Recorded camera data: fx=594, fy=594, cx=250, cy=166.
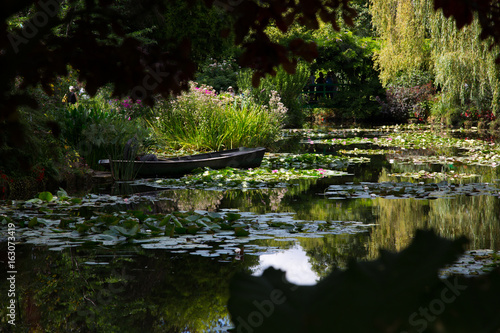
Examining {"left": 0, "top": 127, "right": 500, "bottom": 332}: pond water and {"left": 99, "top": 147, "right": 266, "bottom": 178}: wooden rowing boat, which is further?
{"left": 99, "top": 147, "right": 266, "bottom": 178}: wooden rowing boat

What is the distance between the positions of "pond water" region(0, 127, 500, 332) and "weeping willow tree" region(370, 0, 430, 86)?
11085 millimetres

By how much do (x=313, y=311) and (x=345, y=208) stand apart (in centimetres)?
653

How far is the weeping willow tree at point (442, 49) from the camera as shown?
47.5 feet

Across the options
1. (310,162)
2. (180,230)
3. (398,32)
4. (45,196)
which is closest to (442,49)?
(398,32)

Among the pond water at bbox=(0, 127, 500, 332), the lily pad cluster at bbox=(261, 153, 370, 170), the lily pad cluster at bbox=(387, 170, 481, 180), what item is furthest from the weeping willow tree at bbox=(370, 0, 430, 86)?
the pond water at bbox=(0, 127, 500, 332)

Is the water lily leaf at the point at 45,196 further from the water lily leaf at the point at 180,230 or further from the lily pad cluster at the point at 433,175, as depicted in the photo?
the lily pad cluster at the point at 433,175

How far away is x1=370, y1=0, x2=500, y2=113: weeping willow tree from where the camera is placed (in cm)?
1448

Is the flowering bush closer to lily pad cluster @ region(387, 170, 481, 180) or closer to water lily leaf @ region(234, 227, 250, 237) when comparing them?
lily pad cluster @ region(387, 170, 481, 180)

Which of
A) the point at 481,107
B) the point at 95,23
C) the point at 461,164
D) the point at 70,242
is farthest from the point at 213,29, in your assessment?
the point at 95,23

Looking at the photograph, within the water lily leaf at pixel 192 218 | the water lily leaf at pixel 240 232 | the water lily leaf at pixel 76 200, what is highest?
the water lily leaf at pixel 192 218

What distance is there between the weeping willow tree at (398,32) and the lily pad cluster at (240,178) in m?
9.50

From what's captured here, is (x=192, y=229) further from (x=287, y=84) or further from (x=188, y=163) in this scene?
(x=287, y=84)

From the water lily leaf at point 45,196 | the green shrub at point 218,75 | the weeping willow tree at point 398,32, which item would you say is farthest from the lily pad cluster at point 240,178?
the green shrub at point 218,75

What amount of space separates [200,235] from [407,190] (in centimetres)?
403
